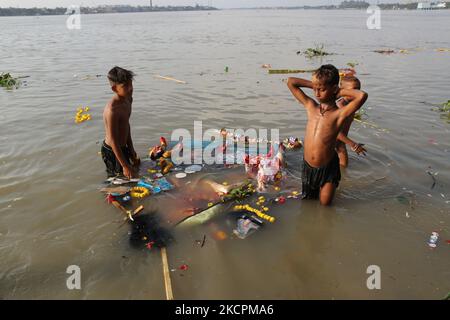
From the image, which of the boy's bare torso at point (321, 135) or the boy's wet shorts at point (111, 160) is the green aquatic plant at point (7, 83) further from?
the boy's bare torso at point (321, 135)

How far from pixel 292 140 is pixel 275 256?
3.53 metres

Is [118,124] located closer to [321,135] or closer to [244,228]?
[244,228]

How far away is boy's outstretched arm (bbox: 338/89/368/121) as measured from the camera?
12.7 ft

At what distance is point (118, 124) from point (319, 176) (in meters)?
3.16

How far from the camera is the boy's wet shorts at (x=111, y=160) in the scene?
5.38 m

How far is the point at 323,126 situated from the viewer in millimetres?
4250

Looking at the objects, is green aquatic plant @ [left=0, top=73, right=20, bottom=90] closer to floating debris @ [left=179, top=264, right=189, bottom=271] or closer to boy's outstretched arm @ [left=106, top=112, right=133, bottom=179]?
boy's outstretched arm @ [left=106, top=112, right=133, bottom=179]

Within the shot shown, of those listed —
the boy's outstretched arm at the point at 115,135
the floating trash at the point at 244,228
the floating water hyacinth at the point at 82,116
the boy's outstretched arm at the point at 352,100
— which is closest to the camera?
the boy's outstretched arm at the point at 352,100

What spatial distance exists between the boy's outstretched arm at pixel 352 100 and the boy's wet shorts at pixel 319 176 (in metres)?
0.68

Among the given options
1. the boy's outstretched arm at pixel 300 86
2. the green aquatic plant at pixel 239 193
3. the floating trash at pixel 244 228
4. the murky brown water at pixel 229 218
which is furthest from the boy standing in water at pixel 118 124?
the boy's outstretched arm at pixel 300 86

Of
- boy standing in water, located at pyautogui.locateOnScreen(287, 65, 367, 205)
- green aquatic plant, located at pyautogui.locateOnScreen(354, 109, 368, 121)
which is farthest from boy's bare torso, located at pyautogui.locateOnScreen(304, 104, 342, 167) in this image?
green aquatic plant, located at pyautogui.locateOnScreen(354, 109, 368, 121)

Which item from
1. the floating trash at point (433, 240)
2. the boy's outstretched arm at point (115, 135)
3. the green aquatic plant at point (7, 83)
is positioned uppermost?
the green aquatic plant at point (7, 83)
